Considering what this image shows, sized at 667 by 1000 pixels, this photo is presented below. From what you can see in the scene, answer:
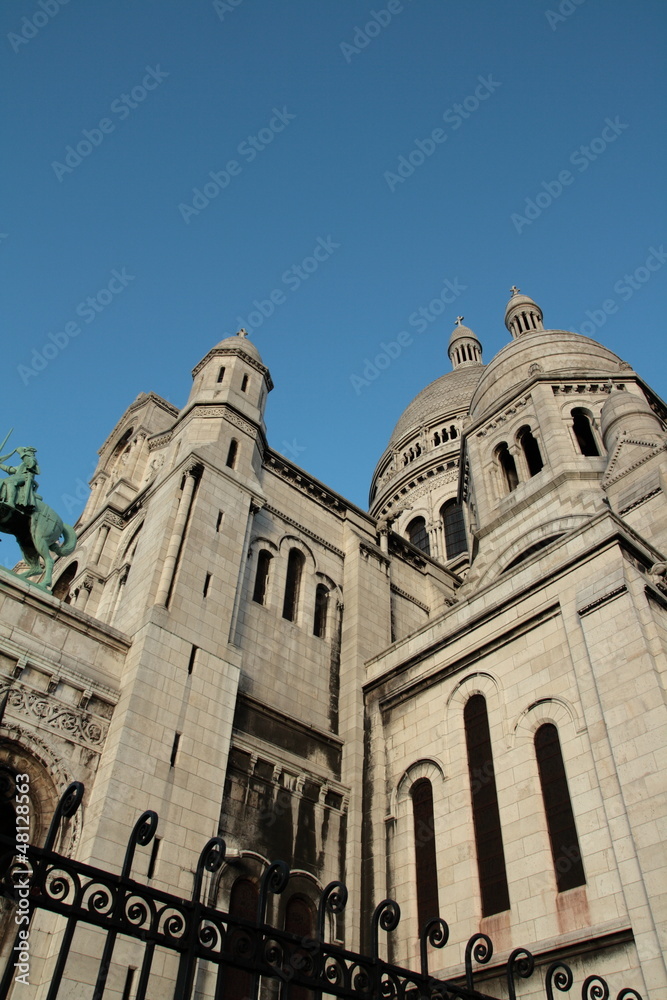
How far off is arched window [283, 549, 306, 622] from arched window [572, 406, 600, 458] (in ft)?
41.8

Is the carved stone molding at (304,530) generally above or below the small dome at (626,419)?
below

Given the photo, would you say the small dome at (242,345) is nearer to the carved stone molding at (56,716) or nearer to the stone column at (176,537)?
the stone column at (176,537)

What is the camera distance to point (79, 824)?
46.5 ft

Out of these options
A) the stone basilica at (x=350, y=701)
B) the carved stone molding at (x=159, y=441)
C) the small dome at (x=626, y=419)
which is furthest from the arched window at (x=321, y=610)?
the small dome at (x=626, y=419)

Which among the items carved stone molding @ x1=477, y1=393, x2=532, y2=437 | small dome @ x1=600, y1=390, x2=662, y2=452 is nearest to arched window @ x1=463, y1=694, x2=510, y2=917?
small dome @ x1=600, y1=390, x2=662, y2=452

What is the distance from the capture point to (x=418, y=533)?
4809 centimetres

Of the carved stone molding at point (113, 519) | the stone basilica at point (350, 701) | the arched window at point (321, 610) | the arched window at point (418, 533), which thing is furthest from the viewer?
the arched window at point (418, 533)

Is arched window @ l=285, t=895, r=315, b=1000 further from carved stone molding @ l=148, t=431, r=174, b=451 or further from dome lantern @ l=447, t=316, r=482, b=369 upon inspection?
dome lantern @ l=447, t=316, r=482, b=369

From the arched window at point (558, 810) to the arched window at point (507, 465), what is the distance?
1710cm

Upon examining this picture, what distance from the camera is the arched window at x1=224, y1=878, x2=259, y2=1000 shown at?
572 inches

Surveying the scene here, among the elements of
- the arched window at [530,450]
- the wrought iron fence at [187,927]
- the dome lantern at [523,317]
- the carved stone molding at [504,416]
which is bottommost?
the wrought iron fence at [187,927]

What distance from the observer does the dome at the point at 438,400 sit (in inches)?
2175

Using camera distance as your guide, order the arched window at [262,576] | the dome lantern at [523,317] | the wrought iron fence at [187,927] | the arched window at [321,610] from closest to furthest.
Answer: the wrought iron fence at [187,927], the arched window at [262,576], the arched window at [321,610], the dome lantern at [523,317]

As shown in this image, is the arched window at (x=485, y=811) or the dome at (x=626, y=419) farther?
the dome at (x=626, y=419)
